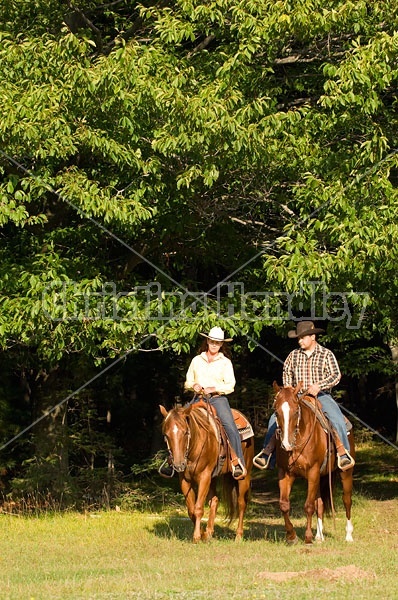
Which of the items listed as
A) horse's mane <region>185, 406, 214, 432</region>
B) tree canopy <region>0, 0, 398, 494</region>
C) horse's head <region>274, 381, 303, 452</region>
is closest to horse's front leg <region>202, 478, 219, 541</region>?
horse's mane <region>185, 406, 214, 432</region>

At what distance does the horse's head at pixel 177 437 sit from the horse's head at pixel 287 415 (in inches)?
50.5

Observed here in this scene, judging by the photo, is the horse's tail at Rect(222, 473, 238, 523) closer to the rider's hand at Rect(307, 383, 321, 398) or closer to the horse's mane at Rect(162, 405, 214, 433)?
the horse's mane at Rect(162, 405, 214, 433)

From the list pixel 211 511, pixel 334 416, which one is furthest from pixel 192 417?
pixel 334 416

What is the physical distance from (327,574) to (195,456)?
4006 mm

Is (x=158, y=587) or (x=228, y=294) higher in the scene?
(x=228, y=294)

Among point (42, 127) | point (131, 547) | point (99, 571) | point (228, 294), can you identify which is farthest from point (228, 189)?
point (99, 571)

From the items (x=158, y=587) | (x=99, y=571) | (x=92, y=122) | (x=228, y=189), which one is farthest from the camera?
(x=228, y=189)

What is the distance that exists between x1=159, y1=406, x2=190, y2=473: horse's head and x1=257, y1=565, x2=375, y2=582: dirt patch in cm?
320

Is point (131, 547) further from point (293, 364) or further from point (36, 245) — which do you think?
point (36, 245)

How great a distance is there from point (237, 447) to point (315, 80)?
643cm

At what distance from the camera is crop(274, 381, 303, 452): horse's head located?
13586 millimetres

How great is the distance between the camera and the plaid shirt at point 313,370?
14.7 meters

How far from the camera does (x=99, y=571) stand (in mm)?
11867

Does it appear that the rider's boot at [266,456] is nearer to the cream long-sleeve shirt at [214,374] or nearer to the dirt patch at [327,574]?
the cream long-sleeve shirt at [214,374]
